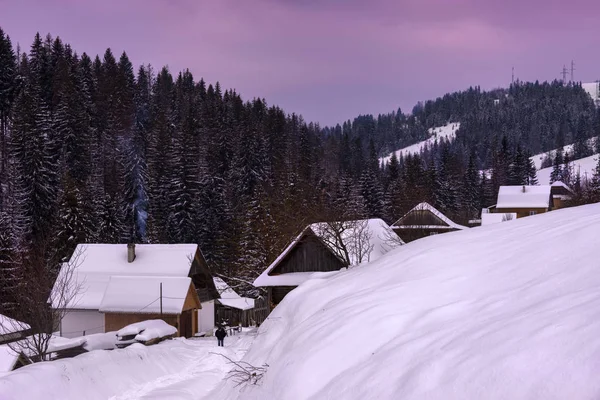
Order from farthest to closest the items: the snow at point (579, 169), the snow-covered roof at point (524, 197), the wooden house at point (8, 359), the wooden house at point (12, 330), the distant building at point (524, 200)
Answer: the snow at point (579, 169), the snow-covered roof at point (524, 197), the distant building at point (524, 200), the wooden house at point (12, 330), the wooden house at point (8, 359)

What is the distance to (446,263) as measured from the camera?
26.0ft

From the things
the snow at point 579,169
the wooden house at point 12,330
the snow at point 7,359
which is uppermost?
the snow at point 579,169

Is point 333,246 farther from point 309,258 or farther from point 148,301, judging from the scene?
point 148,301

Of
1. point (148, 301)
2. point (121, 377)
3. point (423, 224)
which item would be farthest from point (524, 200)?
point (121, 377)

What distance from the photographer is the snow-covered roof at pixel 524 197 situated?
240ft

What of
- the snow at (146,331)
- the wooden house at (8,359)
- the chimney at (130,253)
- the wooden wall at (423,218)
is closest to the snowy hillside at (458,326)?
the wooden house at (8,359)

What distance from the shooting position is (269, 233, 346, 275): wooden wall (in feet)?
107

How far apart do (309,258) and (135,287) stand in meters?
14.2

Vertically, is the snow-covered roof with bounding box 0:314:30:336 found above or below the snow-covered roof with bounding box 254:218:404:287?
below

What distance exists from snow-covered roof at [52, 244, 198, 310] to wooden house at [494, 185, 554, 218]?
46734 mm

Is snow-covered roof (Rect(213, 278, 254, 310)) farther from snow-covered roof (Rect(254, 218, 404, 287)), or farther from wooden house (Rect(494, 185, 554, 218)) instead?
wooden house (Rect(494, 185, 554, 218))

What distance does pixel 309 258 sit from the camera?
32750mm

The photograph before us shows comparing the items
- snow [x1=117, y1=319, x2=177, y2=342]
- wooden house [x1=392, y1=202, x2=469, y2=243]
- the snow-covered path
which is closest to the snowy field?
the snow-covered path

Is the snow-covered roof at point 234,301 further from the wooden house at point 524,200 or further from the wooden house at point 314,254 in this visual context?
the wooden house at point 524,200
